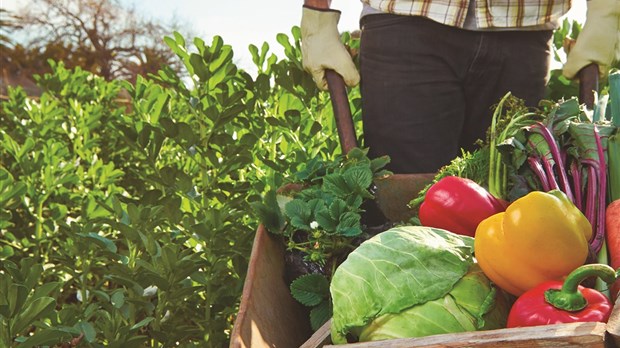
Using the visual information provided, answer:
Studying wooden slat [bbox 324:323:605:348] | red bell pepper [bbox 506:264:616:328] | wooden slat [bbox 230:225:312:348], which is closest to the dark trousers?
wooden slat [bbox 230:225:312:348]

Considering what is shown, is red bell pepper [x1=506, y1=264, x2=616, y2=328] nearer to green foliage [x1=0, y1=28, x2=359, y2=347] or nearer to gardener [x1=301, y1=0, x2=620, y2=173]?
green foliage [x1=0, y1=28, x2=359, y2=347]

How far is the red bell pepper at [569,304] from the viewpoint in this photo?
113 centimetres

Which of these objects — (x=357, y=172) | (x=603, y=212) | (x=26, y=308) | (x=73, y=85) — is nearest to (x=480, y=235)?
(x=603, y=212)

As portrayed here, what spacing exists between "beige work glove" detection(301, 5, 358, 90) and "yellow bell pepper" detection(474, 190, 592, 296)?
1.43 m

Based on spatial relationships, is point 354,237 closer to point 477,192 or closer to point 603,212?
point 477,192

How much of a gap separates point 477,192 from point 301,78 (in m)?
1.64

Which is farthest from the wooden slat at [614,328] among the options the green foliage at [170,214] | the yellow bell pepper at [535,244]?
the green foliage at [170,214]

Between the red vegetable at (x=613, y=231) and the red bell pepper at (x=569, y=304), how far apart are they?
0.22m

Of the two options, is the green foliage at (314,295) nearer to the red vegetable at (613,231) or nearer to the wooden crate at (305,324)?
the wooden crate at (305,324)

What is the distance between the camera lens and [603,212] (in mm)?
1530

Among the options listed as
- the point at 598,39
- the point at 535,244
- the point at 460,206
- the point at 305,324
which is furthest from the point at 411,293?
the point at 598,39

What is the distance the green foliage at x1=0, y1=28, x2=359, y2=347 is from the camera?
2133 mm

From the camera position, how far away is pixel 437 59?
261 centimetres

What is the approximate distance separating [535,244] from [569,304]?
0.42ft
